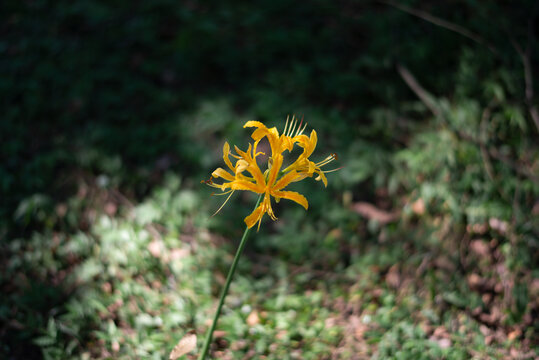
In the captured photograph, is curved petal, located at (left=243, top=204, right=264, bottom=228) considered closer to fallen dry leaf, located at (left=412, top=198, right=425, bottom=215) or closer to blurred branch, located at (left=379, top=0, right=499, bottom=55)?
fallen dry leaf, located at (left=412, top=198, right=425, bottom=215)

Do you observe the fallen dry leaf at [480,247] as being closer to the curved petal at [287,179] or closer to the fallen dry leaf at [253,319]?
the fallen dry leaf at [253,319]

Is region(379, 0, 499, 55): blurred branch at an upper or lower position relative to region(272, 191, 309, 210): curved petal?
upper

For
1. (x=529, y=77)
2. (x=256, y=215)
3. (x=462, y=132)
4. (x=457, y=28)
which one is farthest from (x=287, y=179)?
(x=457, y=28)

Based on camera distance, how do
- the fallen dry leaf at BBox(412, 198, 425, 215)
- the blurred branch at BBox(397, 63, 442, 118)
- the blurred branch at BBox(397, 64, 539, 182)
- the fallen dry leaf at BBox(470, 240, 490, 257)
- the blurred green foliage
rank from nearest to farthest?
the blurred green foliage
the fallen dry leaf at BBox(470, 240, 490, 257)
the blurred branch at BBox(397, 64, 539, 182)
the fallen dry leaf at BBox(412, 198, 425, 215)
the blurred branch at BBox(397, 63, 442, 118)

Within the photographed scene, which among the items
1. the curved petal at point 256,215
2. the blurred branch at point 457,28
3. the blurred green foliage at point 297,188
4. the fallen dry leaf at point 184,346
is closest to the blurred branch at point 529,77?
the blurred green foliage at point 297,188

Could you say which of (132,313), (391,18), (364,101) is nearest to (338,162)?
(364,101)

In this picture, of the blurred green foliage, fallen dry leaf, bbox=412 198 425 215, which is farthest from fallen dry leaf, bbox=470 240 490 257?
fallen dry leaf, bbox=412 198 425 215

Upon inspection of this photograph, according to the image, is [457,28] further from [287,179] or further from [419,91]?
[287,179]
